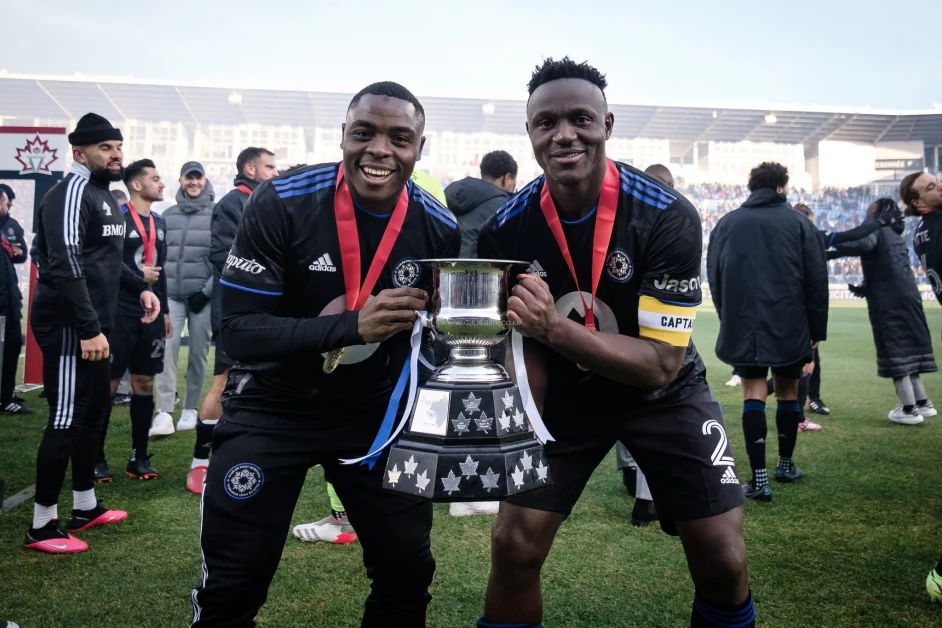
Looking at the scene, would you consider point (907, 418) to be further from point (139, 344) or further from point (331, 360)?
point (331, 360)

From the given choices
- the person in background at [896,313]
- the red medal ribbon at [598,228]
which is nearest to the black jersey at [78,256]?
the red medal ribbon at [598,228]

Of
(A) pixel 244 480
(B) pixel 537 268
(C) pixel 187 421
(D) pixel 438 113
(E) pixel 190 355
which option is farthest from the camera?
(D) pixel 438 113

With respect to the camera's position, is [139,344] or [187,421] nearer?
[139,344]

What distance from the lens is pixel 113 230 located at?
16.5ft

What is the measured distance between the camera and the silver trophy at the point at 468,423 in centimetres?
208

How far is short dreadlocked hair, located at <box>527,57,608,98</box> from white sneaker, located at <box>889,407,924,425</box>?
7.23 meters

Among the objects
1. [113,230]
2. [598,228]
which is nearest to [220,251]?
[113,230]

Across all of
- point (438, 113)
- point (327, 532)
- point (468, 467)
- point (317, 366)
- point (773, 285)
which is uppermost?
point (438, 113)

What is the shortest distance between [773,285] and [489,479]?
14.2ft

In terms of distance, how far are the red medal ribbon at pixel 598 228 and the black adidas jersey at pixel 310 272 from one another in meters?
0.39

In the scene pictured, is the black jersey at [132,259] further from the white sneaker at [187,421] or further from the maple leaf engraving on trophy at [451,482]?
the maple leaf engraving on trophy at [451,482]

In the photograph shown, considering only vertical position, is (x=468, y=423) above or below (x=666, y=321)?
below

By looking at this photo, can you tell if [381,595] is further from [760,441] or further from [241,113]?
[241,113]

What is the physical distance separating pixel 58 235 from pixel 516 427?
3.58 m
